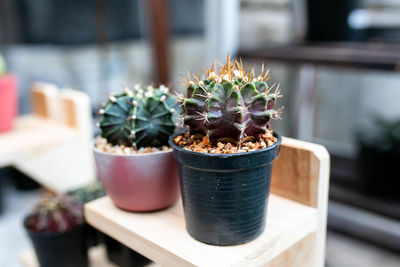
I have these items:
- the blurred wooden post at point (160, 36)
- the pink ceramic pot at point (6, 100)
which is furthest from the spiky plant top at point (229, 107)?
the blurred wooden post at point (160, 36)

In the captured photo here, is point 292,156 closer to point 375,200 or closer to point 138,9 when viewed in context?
point 375,200

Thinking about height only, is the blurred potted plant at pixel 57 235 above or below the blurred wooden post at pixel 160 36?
below

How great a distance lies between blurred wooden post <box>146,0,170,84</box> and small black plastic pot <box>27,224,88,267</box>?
1507 mm

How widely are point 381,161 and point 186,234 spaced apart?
4.63 ft

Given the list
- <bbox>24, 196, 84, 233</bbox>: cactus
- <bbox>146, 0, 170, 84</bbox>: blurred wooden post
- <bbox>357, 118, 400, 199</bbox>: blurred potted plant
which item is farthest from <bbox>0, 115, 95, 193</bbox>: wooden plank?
<bbox>357, 118, 400, 199</bbox>: blurred potted plant

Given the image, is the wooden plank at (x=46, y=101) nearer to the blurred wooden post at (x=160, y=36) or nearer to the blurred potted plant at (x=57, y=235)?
the blurred potted plant at (x=57, y=235)

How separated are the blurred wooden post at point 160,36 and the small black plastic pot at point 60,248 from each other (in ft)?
4.94

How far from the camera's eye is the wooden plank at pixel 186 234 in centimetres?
55

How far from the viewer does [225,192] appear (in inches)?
21.1

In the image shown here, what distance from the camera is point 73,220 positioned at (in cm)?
97

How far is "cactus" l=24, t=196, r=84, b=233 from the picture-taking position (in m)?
0.94

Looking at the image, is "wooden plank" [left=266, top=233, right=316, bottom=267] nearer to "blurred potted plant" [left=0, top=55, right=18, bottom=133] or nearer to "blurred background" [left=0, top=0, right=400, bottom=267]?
"blurred background" [left=0, top=0, right=400, bottom=267]

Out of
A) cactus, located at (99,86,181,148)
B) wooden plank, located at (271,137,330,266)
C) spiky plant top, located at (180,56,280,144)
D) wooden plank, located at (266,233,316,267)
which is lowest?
wooden plank, located at (266,233,316,267)

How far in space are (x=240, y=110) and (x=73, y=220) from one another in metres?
0.65
